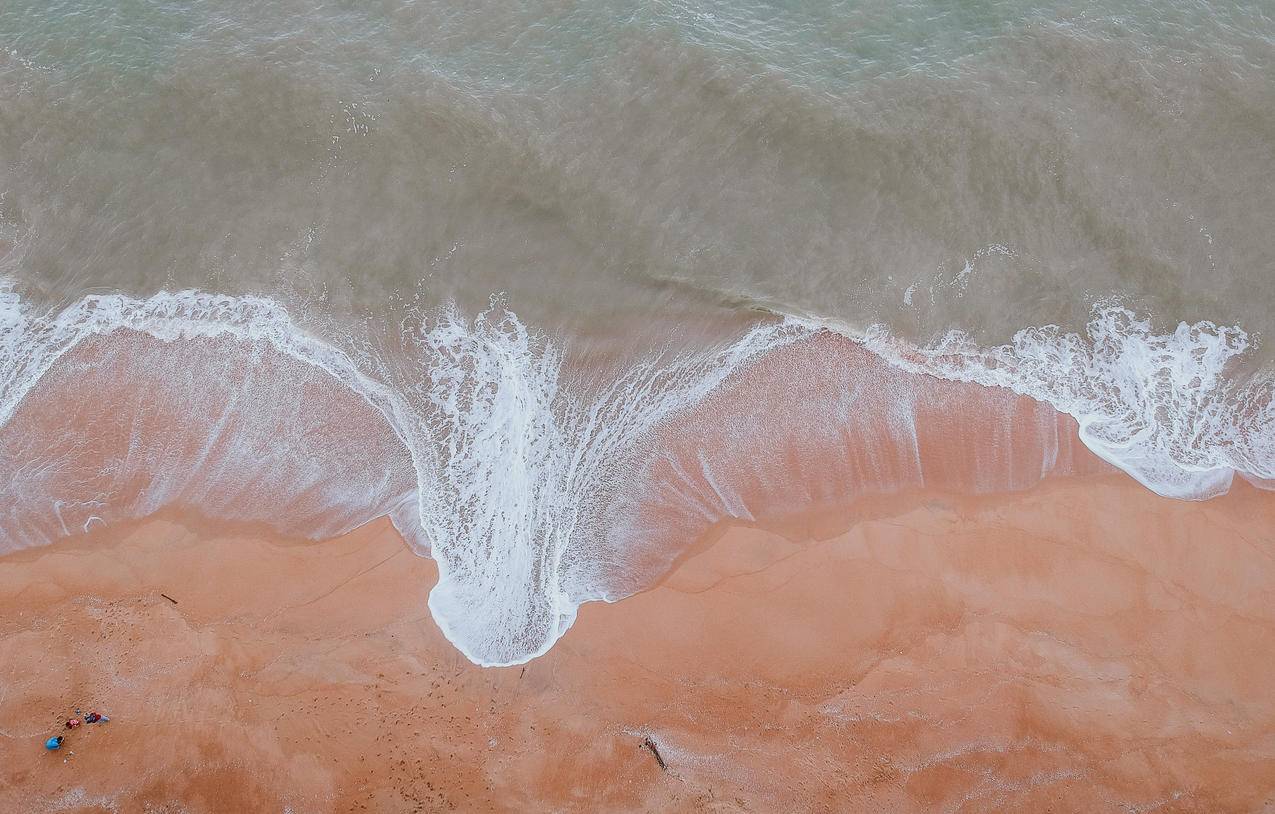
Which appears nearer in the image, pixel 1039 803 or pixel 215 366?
pixel 1039 803

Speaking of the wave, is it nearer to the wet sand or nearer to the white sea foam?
the white sea foam

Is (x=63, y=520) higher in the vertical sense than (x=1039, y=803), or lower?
higher

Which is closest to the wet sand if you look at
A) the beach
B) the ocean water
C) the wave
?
the beach

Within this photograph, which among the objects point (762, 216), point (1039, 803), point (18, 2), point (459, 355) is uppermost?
point (18, 2)

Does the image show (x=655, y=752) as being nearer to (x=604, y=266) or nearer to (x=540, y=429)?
(x=540, y=429)

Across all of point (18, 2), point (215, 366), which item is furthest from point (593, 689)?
point (18, 2)

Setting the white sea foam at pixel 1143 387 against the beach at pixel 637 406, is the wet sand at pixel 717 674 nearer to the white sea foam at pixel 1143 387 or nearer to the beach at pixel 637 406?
the beach at pixel 637 406

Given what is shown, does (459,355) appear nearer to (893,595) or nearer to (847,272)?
(847,272)

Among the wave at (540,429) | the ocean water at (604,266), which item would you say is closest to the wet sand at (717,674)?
the wave at (540,429)
